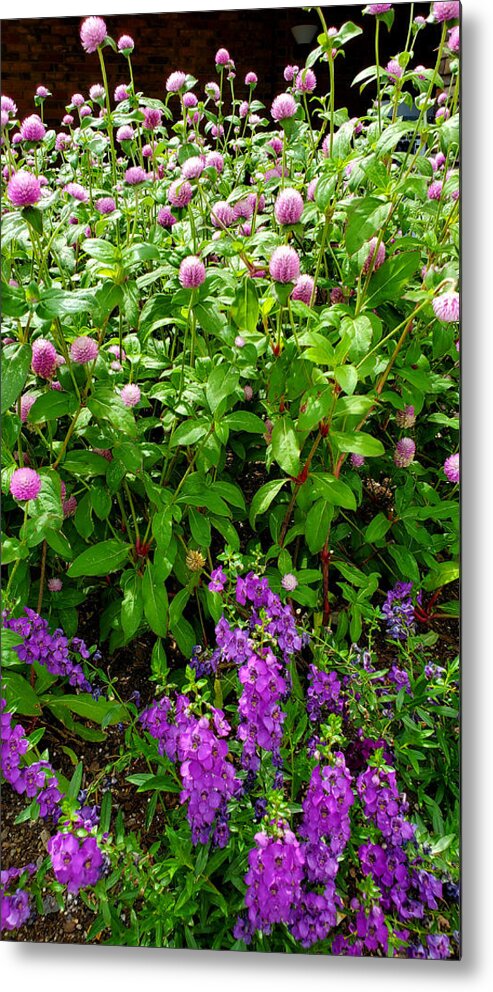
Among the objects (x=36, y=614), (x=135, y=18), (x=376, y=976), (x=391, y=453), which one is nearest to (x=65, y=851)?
(x=36, y=614)

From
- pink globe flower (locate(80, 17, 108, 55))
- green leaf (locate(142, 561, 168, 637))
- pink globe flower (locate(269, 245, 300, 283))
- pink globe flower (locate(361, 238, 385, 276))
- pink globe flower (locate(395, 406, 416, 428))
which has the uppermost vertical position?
pink globe flower (locate(80, 17, 108, 55))

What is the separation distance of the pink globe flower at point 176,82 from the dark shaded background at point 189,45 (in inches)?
0.9

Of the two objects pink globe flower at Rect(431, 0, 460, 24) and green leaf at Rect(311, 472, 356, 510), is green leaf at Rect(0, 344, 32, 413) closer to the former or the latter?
green leaf at Rect(311, 472, 356, 510)

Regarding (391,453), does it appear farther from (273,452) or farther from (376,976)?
(376,976)

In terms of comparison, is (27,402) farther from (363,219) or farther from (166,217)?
(363,219)

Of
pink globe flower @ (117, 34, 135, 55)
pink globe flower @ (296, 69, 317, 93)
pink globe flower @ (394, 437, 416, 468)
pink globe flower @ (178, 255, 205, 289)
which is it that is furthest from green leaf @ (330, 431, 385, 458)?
pink globe flower @ (117, 34, 135, 55)

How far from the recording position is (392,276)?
1260 mm

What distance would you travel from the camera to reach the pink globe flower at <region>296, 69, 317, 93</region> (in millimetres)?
1327

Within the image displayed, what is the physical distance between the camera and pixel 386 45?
51.8 inches

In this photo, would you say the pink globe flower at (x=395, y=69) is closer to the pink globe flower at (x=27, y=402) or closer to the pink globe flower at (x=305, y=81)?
the pink globe flower at (x=305, y=81)

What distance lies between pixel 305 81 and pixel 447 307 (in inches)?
20.1

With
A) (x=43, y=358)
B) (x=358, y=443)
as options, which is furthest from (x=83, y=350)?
(x=358, y=443)

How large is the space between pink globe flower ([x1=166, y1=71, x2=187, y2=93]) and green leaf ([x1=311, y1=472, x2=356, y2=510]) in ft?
2.47

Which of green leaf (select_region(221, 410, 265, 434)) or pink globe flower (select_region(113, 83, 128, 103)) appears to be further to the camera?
pink globe flower (select_region(113, 83, 128, 103))
